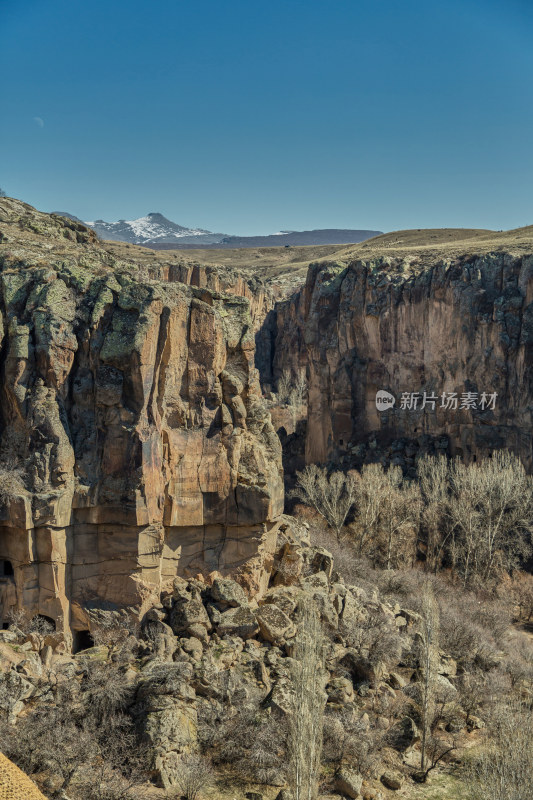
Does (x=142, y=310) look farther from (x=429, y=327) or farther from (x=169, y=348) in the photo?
(x=429, y=327)

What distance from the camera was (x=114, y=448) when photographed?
2225 cm

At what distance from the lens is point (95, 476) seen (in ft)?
73.2

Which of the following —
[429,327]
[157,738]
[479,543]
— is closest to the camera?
[157,738]

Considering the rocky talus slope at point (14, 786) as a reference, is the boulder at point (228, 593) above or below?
below

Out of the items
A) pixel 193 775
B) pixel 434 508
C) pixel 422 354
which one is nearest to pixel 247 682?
pixel 193 775

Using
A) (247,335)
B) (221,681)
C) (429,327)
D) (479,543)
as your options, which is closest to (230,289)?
(429,327)

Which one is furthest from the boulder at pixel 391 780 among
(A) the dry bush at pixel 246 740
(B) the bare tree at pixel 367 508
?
(B) the bare tree at pixel 367 508

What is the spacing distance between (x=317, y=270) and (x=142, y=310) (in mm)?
52188

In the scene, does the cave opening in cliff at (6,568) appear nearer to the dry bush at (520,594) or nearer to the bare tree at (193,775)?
the bare tree at (193,775)

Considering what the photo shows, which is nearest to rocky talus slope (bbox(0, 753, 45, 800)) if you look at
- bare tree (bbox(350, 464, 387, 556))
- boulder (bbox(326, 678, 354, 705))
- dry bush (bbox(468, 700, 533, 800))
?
dry bush (bbox(468, 700, 533, 800))

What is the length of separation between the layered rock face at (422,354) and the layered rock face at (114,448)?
118 feet

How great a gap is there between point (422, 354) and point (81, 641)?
149ft

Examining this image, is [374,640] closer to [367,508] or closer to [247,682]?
[247,682]

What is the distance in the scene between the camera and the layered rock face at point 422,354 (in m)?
55.0
